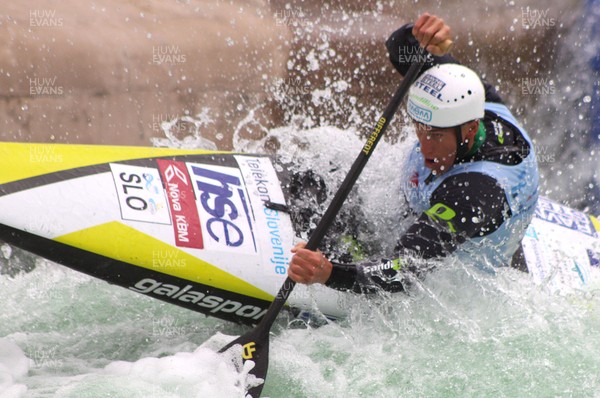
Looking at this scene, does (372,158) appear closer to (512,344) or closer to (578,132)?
(512,344)

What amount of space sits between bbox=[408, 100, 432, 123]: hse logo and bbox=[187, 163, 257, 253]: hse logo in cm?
71

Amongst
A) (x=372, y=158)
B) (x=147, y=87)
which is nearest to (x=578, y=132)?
(x=372, y=158)

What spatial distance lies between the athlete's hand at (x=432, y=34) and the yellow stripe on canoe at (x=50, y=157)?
3.52 feet

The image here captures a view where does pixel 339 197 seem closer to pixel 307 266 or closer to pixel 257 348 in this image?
pixel 307 266

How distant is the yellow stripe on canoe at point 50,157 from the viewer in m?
2.86

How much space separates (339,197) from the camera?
2.87 meters

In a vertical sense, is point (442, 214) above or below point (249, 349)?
above

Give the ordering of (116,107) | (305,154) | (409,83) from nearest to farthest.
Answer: (409,83)
(305,154)
(116,107)

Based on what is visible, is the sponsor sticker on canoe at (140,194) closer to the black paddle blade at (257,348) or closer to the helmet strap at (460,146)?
the black paddle blade at (257,348)

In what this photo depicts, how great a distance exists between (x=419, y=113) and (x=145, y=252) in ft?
3.53

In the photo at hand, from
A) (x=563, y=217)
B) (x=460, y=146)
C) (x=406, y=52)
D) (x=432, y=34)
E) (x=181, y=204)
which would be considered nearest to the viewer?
(x=432, y=34)

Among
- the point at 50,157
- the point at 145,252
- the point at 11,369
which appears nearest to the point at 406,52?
the point at 145,252

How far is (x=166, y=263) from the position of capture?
2941 millimetres

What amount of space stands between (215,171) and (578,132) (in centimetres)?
318
